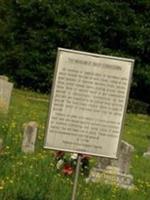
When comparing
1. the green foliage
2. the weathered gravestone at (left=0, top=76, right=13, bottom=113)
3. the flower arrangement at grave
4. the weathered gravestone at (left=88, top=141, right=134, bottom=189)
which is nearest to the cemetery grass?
the flower arrangement at grave

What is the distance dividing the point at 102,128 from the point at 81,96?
1.36ft

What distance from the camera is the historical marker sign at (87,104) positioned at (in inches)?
400

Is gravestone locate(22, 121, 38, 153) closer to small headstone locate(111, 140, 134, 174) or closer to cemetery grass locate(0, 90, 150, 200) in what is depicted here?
cemetery grass locate(0, 90, 150, 200)

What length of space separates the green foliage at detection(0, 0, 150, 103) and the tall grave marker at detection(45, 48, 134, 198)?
102 ft

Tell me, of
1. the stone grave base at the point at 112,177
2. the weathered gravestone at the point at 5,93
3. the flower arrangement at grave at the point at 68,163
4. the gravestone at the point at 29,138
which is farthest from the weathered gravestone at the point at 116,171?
the weathered gravestone at the point at 5,93

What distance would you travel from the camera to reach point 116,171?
1517 centimetres

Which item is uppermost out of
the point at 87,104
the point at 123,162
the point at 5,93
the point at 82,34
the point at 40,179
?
the point at 82,34

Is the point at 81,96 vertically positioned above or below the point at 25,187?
above

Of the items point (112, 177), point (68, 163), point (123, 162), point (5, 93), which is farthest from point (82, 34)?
point (68, 163)

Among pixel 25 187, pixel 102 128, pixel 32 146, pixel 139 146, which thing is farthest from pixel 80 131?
pixel 139 146

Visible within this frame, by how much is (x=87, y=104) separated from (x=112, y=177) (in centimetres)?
487

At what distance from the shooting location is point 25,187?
12.3 metres

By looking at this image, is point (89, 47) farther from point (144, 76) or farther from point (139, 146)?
point (139, 146)

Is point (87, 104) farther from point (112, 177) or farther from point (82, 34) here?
point (82, 34)
